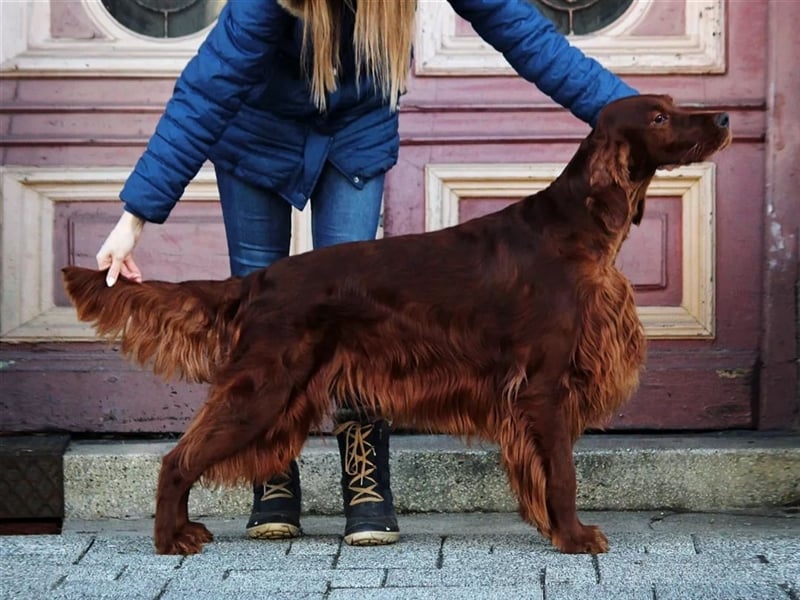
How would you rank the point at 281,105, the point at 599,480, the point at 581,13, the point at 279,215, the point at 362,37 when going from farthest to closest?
1. the point at 581,13
2. the point at 599,480
3. the point at 279,215
4. the point at 281,105
5. the point at 362,37

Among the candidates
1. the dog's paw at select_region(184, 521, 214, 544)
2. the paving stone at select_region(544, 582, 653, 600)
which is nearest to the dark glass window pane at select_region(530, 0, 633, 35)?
the dog's paw at select_region(184, 521, 214, 544)

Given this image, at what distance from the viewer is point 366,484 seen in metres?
4.08

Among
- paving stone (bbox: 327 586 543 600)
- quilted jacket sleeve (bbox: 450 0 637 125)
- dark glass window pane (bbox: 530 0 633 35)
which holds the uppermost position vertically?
dark glass window pane (bbox: 530 0 633 35)

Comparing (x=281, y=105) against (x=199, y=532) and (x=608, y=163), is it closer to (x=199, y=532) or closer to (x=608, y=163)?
(x=608, y=163)

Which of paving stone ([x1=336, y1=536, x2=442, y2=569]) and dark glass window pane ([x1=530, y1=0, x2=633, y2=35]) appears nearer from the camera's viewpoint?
paving stone ([x1=336, y1=536, x2=442, y2=569])

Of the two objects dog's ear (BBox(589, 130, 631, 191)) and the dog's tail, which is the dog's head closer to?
dog's ear (BBox(589, 130, 631, 191))

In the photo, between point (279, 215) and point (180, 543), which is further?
point (279, 215)

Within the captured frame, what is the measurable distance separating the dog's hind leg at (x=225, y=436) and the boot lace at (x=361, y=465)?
176mm

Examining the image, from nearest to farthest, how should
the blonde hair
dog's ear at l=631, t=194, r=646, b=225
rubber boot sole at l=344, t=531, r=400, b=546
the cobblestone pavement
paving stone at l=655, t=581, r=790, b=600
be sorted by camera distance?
1. paving stone at l=655, t=581, r=790, b=600
2. the cobblestone pavement
3. the blonde hair
4. dog's ear at l=631, t=194, r=646, b=225
5. rubber boot sole at l=344, t=531, r=400, b=546

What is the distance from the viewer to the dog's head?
3.77m

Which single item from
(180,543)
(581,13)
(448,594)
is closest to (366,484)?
(180,543)

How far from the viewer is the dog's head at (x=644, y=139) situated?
3770mm

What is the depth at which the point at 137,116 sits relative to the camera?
5133 millimetres

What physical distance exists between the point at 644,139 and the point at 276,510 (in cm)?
137
